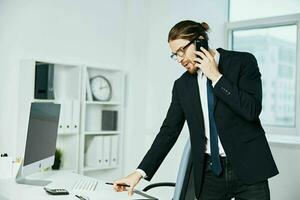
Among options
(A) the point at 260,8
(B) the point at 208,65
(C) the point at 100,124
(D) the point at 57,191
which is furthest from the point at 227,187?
(A) the point at 260,8

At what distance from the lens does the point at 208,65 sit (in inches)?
65.7

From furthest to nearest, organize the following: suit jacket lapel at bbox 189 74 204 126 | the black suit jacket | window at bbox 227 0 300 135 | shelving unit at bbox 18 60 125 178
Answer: window at bbox 227 0 300 135
shelving unit at bbox 18 60 125 178
suit jacket lapel at bbox 189 74 204 126
the black suit jacket

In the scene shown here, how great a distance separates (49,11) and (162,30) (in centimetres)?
126

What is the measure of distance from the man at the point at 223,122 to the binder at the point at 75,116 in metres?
1.90

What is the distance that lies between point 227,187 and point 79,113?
2.27 m

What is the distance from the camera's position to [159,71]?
436 centimetres

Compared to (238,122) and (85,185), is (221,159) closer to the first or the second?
(238,122)

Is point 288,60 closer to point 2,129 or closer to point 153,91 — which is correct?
point 153,91

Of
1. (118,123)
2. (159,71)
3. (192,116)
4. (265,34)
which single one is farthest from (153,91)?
(192,116)

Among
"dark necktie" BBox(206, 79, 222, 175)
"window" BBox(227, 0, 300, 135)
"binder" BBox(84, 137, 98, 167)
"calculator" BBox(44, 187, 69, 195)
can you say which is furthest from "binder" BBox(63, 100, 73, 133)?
"dark necktie" BBox(206, 79, 222, 175)

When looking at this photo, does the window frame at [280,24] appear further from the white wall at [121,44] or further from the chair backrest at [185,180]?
the chair backrest at [185,180]

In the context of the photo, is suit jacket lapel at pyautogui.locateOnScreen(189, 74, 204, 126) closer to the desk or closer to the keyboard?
the desk

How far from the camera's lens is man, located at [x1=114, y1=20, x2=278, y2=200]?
1653mm

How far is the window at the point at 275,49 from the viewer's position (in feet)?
12.3
